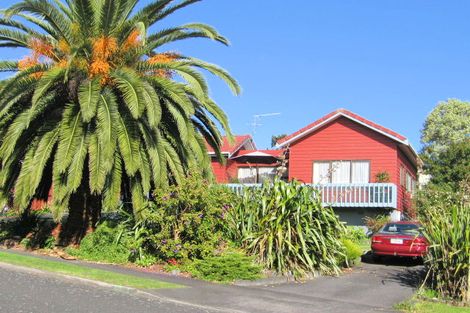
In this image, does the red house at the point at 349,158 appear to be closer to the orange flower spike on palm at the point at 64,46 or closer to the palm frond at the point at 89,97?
the palm frond at the point at 89,97

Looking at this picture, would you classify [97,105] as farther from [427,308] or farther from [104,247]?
[427,308]

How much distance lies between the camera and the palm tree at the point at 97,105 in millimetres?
14102

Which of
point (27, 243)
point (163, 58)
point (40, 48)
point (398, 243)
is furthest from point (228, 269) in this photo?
point (40, 48)

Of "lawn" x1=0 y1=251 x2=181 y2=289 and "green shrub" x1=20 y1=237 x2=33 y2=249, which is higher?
"green shrub" x1=20 y1=237 x2=33 y2=249

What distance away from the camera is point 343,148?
26.7 m

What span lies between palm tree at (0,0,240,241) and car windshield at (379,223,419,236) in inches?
225

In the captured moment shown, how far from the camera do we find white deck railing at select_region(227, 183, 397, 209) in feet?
76.8

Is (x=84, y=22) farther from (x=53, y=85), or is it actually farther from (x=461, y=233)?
(x=461, y=233)

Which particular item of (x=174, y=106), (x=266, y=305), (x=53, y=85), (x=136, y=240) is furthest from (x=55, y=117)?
(x=266, y=305)

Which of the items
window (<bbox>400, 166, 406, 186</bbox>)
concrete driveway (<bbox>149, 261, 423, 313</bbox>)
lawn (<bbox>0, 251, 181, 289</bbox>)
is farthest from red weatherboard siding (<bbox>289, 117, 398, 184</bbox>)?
lawn (<bbox>0, 251, 181, 289</bbox>)

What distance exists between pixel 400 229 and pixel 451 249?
6.07m

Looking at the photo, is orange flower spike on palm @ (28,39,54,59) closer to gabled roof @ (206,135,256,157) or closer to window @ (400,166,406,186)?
gabled roof @ (206,135,256,157)

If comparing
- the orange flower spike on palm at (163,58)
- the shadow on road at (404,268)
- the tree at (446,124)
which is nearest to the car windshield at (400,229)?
the shadow on road at (404,268)

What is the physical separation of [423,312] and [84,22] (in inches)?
431
